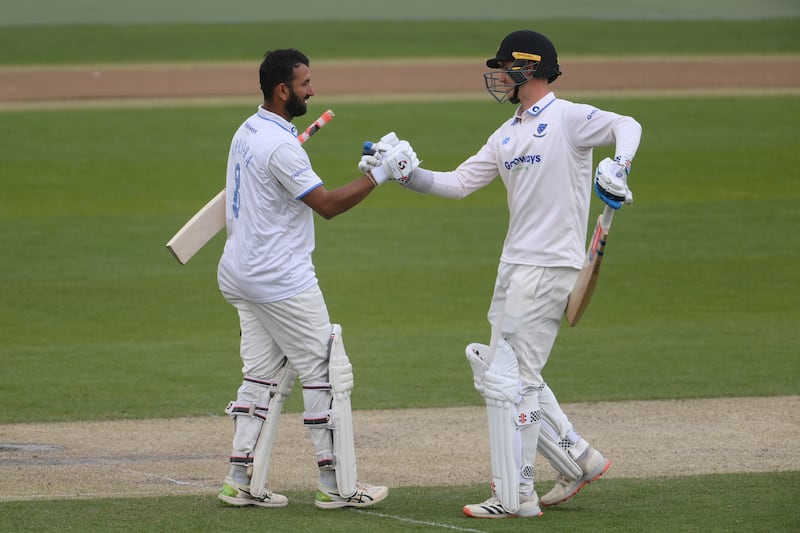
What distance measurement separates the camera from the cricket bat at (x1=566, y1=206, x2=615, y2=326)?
18.6 ft

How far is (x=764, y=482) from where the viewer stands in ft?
21.0

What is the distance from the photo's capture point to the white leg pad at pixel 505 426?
228 inches

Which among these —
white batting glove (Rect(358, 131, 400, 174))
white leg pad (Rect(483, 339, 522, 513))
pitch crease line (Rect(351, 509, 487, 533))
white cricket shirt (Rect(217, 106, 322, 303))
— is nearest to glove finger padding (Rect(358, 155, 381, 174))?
white batting glove (Rect(358, 131, 400, 174))

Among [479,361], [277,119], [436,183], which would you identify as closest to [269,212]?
[277,119]

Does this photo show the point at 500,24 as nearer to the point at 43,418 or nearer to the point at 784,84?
the point at 784,84

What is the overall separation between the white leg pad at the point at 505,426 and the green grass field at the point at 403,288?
20 centimetres

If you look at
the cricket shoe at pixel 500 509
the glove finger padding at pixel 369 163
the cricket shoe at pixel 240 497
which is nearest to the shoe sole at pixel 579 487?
the cricket shoe at pixel 500 509

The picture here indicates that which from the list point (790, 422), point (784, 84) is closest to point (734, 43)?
point (784, 84)

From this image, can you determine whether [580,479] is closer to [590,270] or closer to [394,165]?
[590,270]

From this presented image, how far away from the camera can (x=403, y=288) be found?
12.3 m

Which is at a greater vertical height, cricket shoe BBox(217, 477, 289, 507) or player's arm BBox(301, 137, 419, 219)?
player's arm BBox(301, 137, 419, 219)

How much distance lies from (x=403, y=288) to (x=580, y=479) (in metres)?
6.34

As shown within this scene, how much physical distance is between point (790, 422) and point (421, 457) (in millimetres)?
2382

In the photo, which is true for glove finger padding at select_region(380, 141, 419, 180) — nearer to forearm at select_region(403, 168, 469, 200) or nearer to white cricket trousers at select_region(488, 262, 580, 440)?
forearm at select_region(403, 168, 469, 200)
